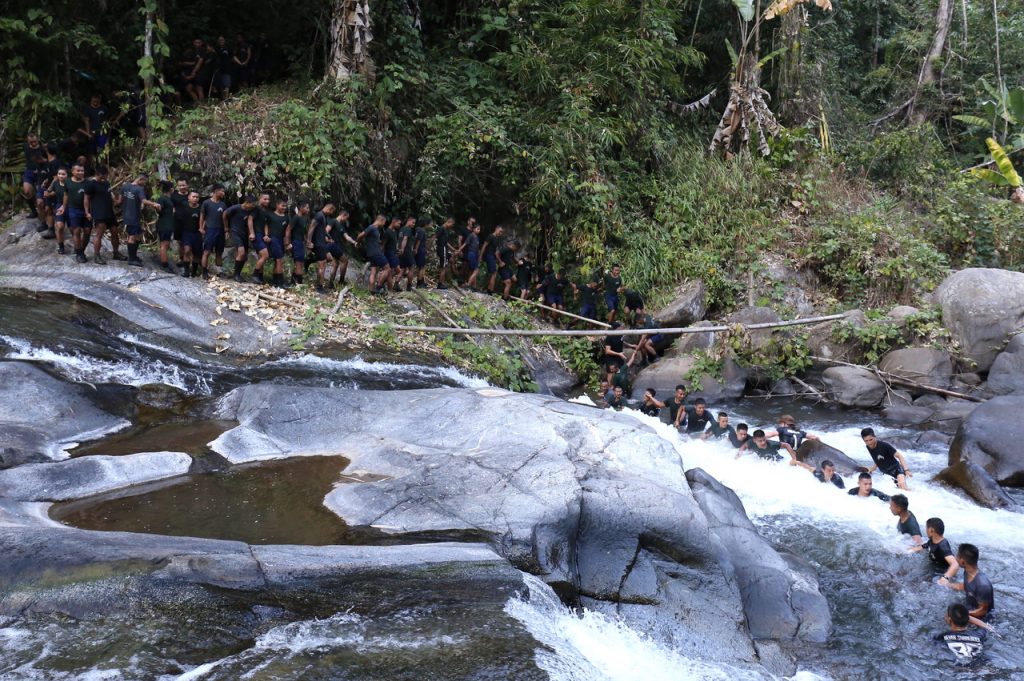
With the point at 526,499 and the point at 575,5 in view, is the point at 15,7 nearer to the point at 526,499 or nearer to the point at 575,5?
the point at 575,5

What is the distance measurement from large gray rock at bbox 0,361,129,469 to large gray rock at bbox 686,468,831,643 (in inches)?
226

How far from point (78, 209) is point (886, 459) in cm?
1127

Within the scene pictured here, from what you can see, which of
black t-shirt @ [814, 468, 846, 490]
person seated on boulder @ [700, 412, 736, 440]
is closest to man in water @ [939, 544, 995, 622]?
black t-shirt @ [814, 468, 846, 490]

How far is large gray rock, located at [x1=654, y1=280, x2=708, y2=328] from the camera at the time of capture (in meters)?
16.0

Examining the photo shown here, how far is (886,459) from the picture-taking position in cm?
1009

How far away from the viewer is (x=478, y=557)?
5.67 m

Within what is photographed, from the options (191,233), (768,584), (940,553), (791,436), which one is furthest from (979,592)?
(191,233)

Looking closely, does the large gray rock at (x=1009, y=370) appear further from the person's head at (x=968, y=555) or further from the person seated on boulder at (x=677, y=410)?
the person's head at (x=968, y=555)

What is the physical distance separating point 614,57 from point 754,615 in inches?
517

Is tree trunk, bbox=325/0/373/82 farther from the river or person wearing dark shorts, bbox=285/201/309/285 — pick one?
the river

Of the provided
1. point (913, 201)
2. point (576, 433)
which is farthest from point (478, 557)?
point (913, 201)

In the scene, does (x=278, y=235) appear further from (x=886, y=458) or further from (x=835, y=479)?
(x=886, y=458)

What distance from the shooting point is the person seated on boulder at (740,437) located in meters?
10.9

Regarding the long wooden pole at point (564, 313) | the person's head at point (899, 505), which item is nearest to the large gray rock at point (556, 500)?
the person's head at point (899, 505)
